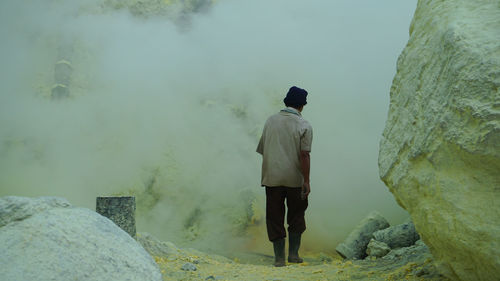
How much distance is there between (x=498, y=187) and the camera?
178cm

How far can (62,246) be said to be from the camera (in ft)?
5.32

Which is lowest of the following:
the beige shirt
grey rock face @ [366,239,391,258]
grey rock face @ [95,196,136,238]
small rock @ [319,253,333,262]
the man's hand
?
small rock @ [319,253,333,262]

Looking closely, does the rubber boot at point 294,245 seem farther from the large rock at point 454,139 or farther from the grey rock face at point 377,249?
the large rock at point 454,139

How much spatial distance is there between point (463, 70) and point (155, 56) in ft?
22.0

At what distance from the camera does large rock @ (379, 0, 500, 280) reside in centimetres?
178

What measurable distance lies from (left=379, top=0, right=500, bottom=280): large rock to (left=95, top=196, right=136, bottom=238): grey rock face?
6.75 feet

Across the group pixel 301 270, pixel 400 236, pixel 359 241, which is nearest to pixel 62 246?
pixel 301 270

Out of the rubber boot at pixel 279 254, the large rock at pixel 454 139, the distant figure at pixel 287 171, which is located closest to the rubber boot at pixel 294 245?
the distant figure at pixel 287 171

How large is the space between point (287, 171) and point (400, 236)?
4.69 ft

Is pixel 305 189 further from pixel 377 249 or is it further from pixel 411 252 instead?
pixel 377 249

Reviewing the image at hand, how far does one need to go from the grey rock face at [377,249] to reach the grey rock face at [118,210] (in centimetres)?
236

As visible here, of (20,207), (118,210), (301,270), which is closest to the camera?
(20,207)

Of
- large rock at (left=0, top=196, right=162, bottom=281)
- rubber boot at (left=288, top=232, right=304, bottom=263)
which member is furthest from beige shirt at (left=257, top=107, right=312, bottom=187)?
large rock at (left=0, top=196, right=162, bottom=281)

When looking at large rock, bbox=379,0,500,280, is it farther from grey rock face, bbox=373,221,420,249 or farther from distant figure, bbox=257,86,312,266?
grey rock face, bbox=373,221,420,249
